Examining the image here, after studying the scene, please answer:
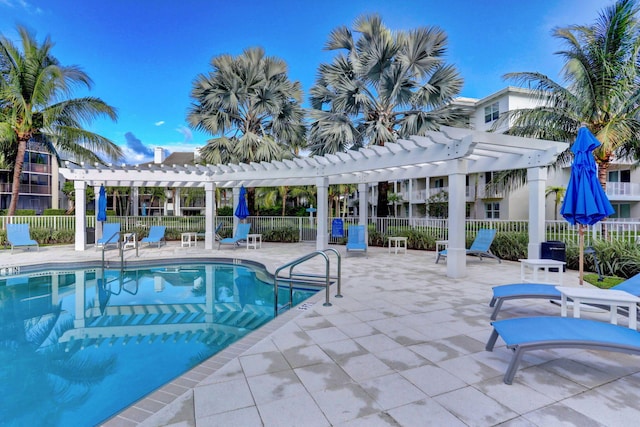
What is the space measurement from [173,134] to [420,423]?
36.7m

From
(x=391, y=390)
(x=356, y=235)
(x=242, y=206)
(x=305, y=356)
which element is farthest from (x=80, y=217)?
(x=391, y=390)

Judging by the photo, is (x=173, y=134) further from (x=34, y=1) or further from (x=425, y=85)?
(x=425, y=85)

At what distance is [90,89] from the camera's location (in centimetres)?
1478

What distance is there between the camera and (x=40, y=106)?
14.0m

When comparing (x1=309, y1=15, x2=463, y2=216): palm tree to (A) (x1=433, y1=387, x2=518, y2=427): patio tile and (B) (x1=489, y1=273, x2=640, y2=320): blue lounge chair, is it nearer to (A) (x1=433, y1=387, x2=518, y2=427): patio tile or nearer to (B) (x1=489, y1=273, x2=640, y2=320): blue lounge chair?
(B) (x1=489, y1=273, x2=640, y2=320): blue lounge chair

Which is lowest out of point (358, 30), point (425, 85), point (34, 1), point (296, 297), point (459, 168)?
point (296, 297)

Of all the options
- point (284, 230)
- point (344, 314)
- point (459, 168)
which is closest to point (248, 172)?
point (284, 230)

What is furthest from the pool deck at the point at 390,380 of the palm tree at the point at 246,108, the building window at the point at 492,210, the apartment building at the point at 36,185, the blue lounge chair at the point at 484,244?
the apartment building at the point at 36,185

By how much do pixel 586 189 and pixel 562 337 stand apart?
12.8 feet

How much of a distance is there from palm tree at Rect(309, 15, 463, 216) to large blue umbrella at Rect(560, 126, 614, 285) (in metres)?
6.90

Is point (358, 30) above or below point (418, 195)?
above

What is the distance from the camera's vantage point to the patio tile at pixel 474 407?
235cm

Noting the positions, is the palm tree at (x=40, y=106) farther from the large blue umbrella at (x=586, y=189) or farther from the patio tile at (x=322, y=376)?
the large blue umbrella at (x=586, y=189)

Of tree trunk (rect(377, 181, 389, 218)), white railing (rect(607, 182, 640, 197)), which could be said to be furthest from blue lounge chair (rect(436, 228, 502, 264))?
white railing (rect(607, 182, 640, 197))
